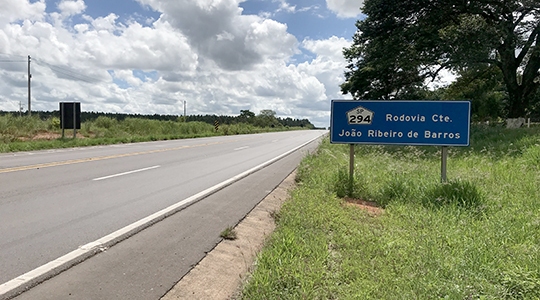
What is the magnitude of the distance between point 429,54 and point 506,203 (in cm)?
1754

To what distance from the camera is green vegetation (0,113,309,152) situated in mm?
18367

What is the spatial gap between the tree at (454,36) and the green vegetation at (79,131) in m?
18.3

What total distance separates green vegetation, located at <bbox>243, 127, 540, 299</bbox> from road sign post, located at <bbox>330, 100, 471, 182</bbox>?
0.91m

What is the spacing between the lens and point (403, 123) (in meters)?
7.37

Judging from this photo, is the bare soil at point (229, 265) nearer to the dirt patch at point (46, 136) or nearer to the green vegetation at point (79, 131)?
the green vegetation at point (79, 131)

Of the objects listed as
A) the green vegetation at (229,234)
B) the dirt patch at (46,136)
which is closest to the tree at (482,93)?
the green vegetation at (229,234)

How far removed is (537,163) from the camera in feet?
30.8

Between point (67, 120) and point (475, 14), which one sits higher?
point (475, 14)

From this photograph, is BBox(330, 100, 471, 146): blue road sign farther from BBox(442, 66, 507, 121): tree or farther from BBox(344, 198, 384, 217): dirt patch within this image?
BBox(442, 66, 507, 121): tree

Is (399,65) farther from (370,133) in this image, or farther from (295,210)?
(295,210)

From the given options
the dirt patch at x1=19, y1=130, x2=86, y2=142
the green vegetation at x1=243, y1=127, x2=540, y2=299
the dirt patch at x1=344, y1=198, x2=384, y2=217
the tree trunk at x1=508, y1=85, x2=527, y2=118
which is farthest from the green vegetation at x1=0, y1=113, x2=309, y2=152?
the tree trunk at x1=508, y1=85, x2=527, y2=118

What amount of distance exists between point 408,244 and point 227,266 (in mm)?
2107

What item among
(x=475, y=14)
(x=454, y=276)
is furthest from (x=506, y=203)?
(x=475, y=14)

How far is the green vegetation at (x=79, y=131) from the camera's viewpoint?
60.3 ft
